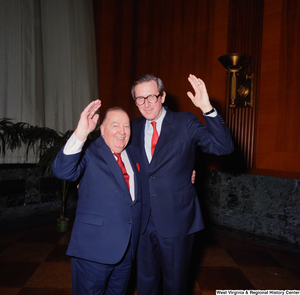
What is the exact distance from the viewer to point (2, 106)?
392 centimetres

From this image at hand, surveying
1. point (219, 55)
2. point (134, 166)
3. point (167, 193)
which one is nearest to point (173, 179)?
point (167, 193)

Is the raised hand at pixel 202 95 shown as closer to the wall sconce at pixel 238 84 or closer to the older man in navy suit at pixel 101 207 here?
the older man in navy suit at pixel 101 207

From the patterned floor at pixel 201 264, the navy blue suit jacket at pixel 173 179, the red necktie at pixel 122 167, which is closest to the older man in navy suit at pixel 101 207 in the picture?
the red necktie at pixel 122 167

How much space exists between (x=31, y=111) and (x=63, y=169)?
129 inches

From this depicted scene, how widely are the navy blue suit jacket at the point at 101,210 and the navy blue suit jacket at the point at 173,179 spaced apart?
0.82 ft

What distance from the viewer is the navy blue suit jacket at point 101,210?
1.45 metres

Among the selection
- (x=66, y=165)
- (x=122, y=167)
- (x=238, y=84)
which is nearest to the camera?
(x=66, y=165)

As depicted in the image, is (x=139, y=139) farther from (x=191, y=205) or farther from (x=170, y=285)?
(x=170, y=285)

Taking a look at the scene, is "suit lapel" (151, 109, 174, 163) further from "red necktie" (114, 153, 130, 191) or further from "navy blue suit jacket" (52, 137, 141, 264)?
"navy blue suit jacket" (52, 137, 141, 264)

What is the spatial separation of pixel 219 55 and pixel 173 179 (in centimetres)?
310

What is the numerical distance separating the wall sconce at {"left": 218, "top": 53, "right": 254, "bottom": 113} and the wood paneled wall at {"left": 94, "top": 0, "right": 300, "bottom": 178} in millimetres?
91

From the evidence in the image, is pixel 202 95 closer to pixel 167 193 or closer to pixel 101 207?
pixel 167 193

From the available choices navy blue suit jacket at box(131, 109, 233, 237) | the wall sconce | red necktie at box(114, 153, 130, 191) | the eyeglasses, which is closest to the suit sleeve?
red necktie at box(114, 153, 130, 191)

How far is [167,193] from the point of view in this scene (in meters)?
1.76
